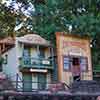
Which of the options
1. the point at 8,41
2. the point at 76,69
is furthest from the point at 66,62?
the point at 8,41

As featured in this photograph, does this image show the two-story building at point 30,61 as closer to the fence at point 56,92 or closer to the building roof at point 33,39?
the building roof at point 33,39

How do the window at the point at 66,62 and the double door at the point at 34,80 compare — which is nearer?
A: the double door at the point at 34,80

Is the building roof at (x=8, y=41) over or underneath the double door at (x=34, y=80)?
over

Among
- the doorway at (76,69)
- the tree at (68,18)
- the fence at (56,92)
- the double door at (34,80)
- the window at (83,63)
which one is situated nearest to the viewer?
the fence at (56,92)

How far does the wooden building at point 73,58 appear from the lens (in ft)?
71.8

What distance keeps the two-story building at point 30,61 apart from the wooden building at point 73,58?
58.5 inches

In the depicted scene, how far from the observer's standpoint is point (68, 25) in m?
24.1

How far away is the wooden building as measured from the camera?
21875mm

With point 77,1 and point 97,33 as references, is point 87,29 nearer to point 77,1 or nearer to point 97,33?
point 97,33

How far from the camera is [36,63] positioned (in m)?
22.6

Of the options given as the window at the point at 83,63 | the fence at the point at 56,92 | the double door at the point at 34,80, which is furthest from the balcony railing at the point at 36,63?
the window at the point at 83,63

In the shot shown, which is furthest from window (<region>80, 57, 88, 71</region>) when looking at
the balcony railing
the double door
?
the double door

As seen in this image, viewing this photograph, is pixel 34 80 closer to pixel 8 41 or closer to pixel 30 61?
pixel 30 61

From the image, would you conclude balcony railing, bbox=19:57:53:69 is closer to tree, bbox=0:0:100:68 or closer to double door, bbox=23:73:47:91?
double door, bbox=23:73:47:91
